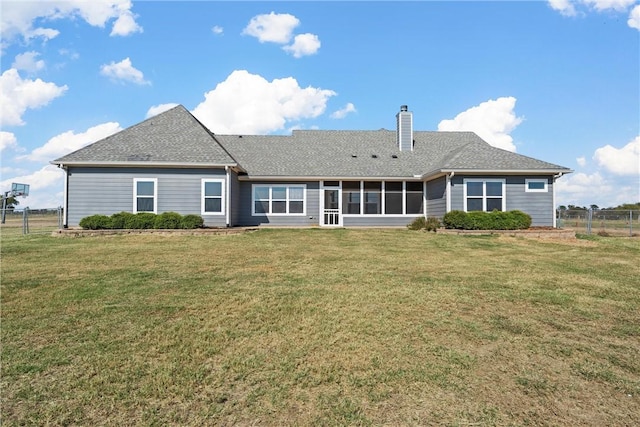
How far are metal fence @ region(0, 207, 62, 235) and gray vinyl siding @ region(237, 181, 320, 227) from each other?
909 centimetres

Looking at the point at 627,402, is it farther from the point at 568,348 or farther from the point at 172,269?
the point at 172,269

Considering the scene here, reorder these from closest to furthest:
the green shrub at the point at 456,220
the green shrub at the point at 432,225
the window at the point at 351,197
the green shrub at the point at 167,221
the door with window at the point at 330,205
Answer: the green shrub at the point at 167,221 → the green shrub at the point at 456,220 → the green shrub at the point at 432,225 → the door with window at the point at 330,205 → the window at the point at 351,197

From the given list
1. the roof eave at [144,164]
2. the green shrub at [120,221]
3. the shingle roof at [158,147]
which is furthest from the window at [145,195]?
the green shrub at [120,221]

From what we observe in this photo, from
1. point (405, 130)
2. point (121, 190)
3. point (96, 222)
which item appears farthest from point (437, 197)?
point (96, 222)

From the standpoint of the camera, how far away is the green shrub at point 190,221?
1457cm

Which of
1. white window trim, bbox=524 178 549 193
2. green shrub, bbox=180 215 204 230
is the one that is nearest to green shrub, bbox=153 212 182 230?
green shrub, bbox=180 215 204 230

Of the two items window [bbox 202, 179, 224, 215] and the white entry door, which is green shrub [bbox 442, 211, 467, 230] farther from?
window [bbox 202, 179, 224, 215]

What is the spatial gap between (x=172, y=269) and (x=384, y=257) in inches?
187

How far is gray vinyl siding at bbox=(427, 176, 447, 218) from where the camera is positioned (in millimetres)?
16734

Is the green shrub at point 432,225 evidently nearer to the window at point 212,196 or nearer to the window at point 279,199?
the window at point 279,199

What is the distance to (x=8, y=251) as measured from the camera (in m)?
9.38

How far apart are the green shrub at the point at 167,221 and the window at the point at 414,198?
11374 mm

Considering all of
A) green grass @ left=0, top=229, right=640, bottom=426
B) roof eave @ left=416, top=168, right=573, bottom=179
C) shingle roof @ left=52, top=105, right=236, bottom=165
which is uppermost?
shingle roof @ left=52, top=105, right=236, bottom=165

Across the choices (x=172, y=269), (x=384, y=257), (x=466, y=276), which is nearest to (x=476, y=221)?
(x=384, y=257)
